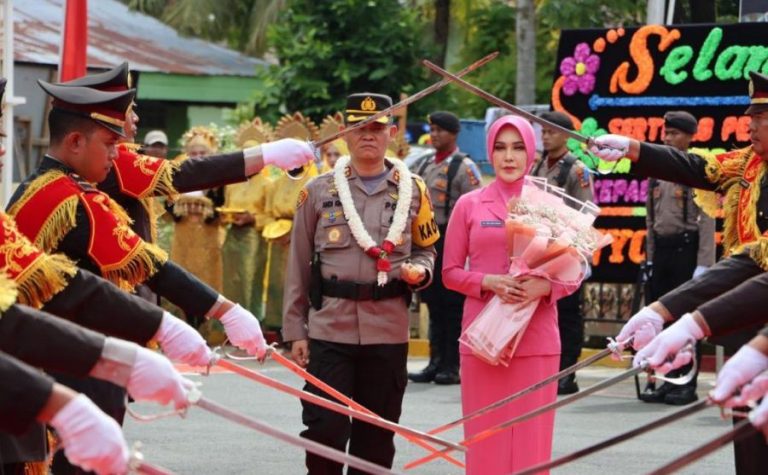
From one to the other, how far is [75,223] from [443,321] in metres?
7.77

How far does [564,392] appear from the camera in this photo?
13094mm

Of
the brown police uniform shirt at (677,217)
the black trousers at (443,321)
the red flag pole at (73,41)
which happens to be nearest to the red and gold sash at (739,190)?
the brown police uniform shirt at (677,217)

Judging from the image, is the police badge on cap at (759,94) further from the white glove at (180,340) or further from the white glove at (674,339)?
the white glove at (180,340)

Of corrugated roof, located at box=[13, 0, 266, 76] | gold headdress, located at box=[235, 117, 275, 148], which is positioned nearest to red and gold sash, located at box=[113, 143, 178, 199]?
gold headdress, located at box=[235, 117, 275, 148]

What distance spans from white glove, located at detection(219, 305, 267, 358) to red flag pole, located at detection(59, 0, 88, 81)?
6008mm

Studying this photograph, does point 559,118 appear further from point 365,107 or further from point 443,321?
point 365,107

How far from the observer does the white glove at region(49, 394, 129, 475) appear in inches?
169

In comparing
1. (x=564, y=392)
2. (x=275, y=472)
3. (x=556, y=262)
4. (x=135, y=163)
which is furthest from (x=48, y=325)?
(x=564, y=392)

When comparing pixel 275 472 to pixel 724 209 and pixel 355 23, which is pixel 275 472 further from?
pixel 355 23

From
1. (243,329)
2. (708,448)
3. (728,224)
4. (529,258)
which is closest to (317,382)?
(243,329)

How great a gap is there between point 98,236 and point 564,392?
23.7ft

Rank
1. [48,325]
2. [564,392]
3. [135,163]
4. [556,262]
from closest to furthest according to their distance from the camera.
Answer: [48,325], [135,163], [556,262], [564,392]

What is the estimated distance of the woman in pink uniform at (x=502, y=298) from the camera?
7.89m

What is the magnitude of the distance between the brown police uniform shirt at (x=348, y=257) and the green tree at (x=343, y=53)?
60.3ft
